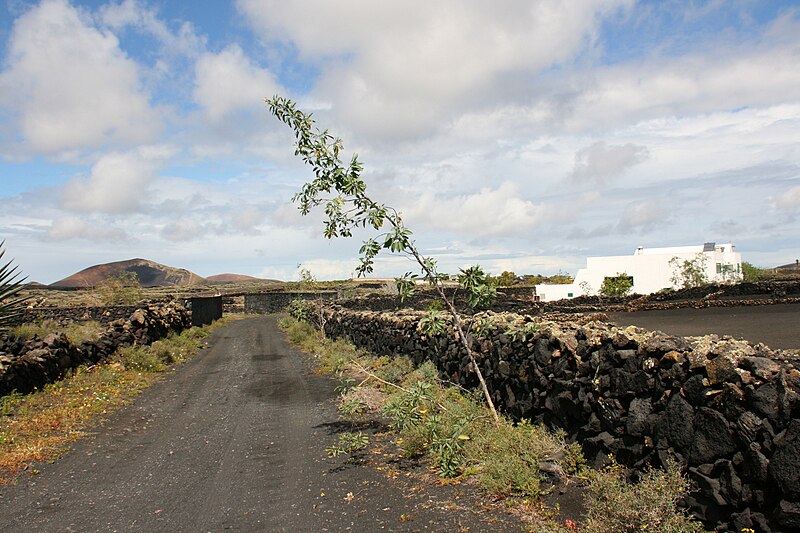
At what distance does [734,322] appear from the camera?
50.8ft

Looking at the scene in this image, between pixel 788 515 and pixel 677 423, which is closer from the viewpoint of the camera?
pixel 788 515

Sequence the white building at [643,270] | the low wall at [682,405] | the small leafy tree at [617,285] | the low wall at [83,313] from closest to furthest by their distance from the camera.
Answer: the low wall at [682,405], the low wall at [83,313], the small leafy tree at [617,285], the white building at [643,270]

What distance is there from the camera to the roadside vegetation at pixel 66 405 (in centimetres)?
862

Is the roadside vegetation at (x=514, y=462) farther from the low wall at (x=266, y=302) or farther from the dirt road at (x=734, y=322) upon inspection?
the low wall at (x=266, y=302)

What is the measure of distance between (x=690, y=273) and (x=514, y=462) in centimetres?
4447

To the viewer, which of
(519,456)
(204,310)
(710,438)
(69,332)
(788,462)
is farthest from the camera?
(204,310)

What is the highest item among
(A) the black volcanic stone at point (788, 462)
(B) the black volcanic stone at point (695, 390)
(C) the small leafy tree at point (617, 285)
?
(C) the small leafy tree at point (617, 285)

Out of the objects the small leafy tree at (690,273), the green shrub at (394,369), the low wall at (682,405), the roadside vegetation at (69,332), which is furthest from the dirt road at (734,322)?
the small leafy tree at (690,273)

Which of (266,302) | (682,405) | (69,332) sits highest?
(266,302)

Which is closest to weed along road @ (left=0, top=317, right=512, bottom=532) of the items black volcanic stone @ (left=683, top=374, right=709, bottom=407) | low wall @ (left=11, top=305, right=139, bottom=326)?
black volcanic stone @ (left=683, top=374, right=709, bottom=407)

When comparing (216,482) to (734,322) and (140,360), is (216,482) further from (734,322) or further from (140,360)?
(734,322)

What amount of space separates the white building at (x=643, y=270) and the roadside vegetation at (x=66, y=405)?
40.5 meters

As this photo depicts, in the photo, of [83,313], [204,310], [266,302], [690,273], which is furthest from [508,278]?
[83,313]

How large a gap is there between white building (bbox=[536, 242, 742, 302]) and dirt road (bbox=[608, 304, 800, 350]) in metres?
33.1
